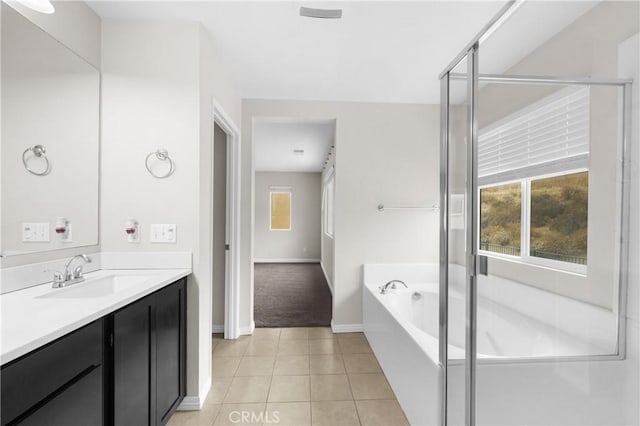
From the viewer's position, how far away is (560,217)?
73 centimetres

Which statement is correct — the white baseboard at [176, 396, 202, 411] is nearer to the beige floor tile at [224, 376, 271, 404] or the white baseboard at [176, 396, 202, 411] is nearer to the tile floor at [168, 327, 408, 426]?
the tile floor at [168, 327, 408, 426]

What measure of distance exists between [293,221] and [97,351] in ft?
24.2

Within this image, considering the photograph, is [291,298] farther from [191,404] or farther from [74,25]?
[74,25]

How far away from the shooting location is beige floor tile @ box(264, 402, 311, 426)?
72.3 inches

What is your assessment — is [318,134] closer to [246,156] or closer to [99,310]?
[246,156]

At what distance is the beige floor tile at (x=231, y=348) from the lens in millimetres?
2754

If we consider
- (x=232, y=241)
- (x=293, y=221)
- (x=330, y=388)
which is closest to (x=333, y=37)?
(x=232, y=241)

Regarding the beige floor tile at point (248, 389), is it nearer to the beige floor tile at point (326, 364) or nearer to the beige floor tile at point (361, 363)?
the beige floor tile at point (326, 364)

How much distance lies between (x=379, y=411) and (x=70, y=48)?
2.79 meters

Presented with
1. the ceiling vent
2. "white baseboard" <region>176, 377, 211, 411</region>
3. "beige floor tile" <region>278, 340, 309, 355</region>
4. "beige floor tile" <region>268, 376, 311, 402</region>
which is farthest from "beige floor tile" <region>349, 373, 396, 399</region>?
the ceiling vent

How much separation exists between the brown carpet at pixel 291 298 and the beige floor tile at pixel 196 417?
4.89ft

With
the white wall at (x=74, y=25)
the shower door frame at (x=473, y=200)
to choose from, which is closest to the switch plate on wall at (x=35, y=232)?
the white wall at (x=74, y=25)

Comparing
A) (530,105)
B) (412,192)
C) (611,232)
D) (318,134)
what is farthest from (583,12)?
(318,134)

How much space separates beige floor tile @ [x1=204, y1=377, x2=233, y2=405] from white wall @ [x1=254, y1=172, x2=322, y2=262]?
6.11 metres
